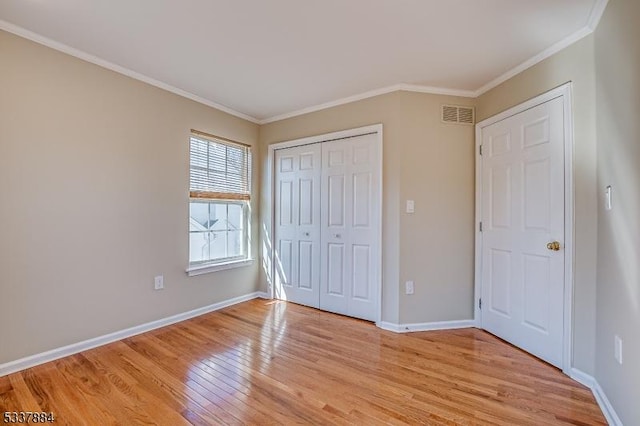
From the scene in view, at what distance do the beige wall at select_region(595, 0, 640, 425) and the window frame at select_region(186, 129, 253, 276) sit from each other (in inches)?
131

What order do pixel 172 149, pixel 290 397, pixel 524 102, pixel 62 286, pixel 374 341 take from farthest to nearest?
1. pixel 172 149
2. pixel 374 341
3. pixel 524 102
4. pixel 62 286
5. pixel 290 397

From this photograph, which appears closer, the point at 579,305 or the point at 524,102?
the point at 579,305

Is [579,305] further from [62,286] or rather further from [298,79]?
[62,286]

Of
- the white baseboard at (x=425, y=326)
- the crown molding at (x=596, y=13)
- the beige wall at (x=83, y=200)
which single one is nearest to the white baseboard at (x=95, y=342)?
the beige wall at (x=83, y=200)

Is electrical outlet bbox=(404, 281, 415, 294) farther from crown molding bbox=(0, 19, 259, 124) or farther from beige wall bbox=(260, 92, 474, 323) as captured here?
crown molding bbox=(0, 19, 259, 124)

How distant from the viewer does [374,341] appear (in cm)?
260

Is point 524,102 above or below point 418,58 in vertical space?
below

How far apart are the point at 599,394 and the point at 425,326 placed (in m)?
1.27

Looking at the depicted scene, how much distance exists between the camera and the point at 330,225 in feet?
11.0

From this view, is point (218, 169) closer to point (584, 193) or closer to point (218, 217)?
point (218, 217)

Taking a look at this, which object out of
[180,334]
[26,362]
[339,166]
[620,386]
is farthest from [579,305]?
[26,362]

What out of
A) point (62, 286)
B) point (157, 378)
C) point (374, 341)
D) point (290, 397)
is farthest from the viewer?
point (374, 341)

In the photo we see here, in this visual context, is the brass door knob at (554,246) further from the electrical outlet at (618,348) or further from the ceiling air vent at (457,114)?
the ceiling air vent at (457,114)

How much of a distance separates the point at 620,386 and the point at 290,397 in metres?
1.79
